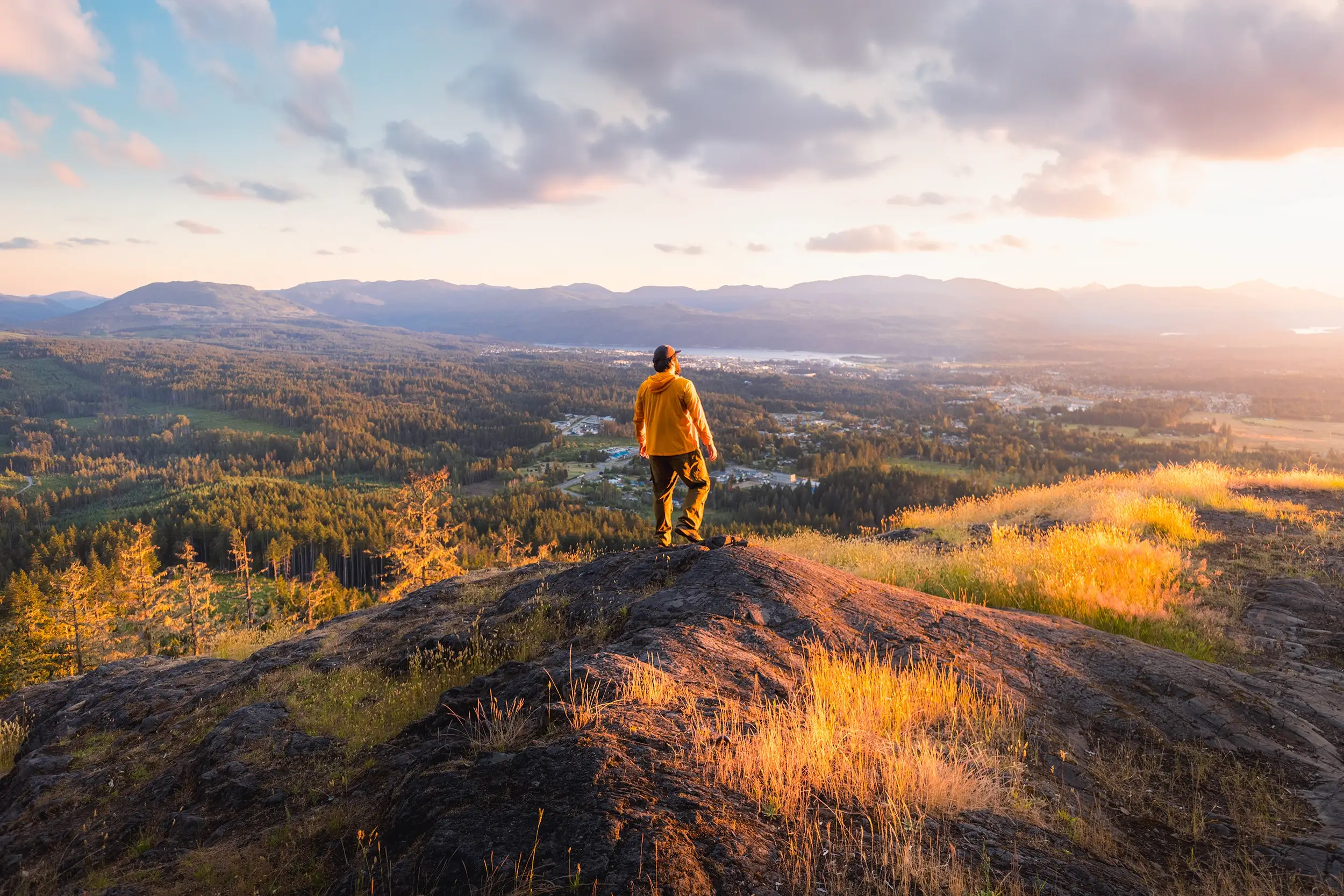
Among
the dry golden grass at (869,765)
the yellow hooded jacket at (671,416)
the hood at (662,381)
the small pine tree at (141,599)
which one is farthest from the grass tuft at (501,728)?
the small pine tree at (141,599)

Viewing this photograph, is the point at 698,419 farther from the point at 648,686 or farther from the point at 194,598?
the point at 194,598

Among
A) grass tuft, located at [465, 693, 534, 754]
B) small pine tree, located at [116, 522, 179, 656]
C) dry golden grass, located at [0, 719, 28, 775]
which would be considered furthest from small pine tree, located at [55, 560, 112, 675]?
grass tuft, located at [465, 693, 534, 754]

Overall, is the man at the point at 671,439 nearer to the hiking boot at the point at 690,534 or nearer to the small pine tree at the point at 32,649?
the hiking boot at the point at 690,534

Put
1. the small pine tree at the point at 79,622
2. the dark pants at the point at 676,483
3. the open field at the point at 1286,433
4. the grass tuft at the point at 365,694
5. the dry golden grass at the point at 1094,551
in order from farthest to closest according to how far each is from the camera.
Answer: the open field at the point at 1286,433, the small pine tree at the point at 79,622, the dark pants at the point at 676,483, the dry golden grass at the point at 1094,551, the grass tuft at the point at 365,694

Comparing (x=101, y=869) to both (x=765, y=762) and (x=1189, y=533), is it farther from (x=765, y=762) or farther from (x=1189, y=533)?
(x=1189, y=533)

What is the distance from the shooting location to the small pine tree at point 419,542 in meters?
30.8

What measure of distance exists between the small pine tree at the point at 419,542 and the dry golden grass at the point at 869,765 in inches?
1076

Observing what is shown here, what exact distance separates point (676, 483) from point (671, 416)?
1063 millimetres

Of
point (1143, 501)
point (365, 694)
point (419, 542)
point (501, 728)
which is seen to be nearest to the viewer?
point (501, 728)

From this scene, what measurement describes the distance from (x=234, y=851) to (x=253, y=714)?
2.56m

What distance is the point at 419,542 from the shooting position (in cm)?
3159

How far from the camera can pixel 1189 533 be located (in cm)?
1194

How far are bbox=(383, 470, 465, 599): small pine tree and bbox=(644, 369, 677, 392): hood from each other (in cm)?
2387

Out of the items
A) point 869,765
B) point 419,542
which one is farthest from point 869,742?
point 419,542
